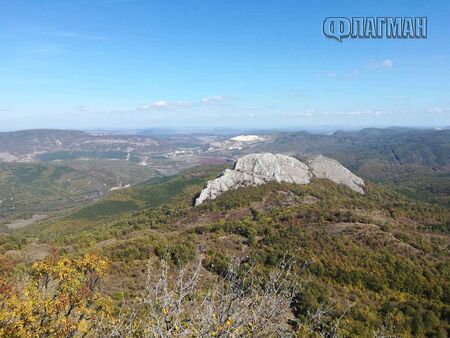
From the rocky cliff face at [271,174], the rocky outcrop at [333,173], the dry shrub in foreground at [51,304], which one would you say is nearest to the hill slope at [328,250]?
the dry shrub in foreground at [51,304]

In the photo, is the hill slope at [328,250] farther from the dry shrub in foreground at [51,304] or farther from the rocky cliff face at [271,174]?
the rocky cliff face at [271,174]

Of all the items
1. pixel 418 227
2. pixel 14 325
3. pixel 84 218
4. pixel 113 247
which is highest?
pixel 14 325

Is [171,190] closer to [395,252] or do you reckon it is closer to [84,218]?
[84,218]

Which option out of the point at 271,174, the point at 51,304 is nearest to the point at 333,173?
the point at 271,174

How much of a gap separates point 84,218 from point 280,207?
9384 centimetres

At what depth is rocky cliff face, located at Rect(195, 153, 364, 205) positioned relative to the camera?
290ft

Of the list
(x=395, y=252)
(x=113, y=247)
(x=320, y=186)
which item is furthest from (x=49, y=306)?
(x=320, y=186)

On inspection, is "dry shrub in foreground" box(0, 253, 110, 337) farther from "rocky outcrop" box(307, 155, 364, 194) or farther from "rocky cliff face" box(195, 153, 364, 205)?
"rocky outcrop" box(307, 155, 364, 194)

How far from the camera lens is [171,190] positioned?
174 metres

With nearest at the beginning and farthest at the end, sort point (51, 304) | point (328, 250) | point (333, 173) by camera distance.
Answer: point (51, 304), point (328, 250), point (333, 173)

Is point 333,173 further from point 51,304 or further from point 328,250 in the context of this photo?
point 51,304

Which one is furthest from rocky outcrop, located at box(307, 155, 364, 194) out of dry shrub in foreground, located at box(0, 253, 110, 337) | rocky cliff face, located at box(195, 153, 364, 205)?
dry shrub in foreground, located at box(0, 253, 110, 337)

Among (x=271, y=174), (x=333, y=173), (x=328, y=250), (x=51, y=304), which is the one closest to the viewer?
(x=51, y=304)

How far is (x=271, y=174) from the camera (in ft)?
305
